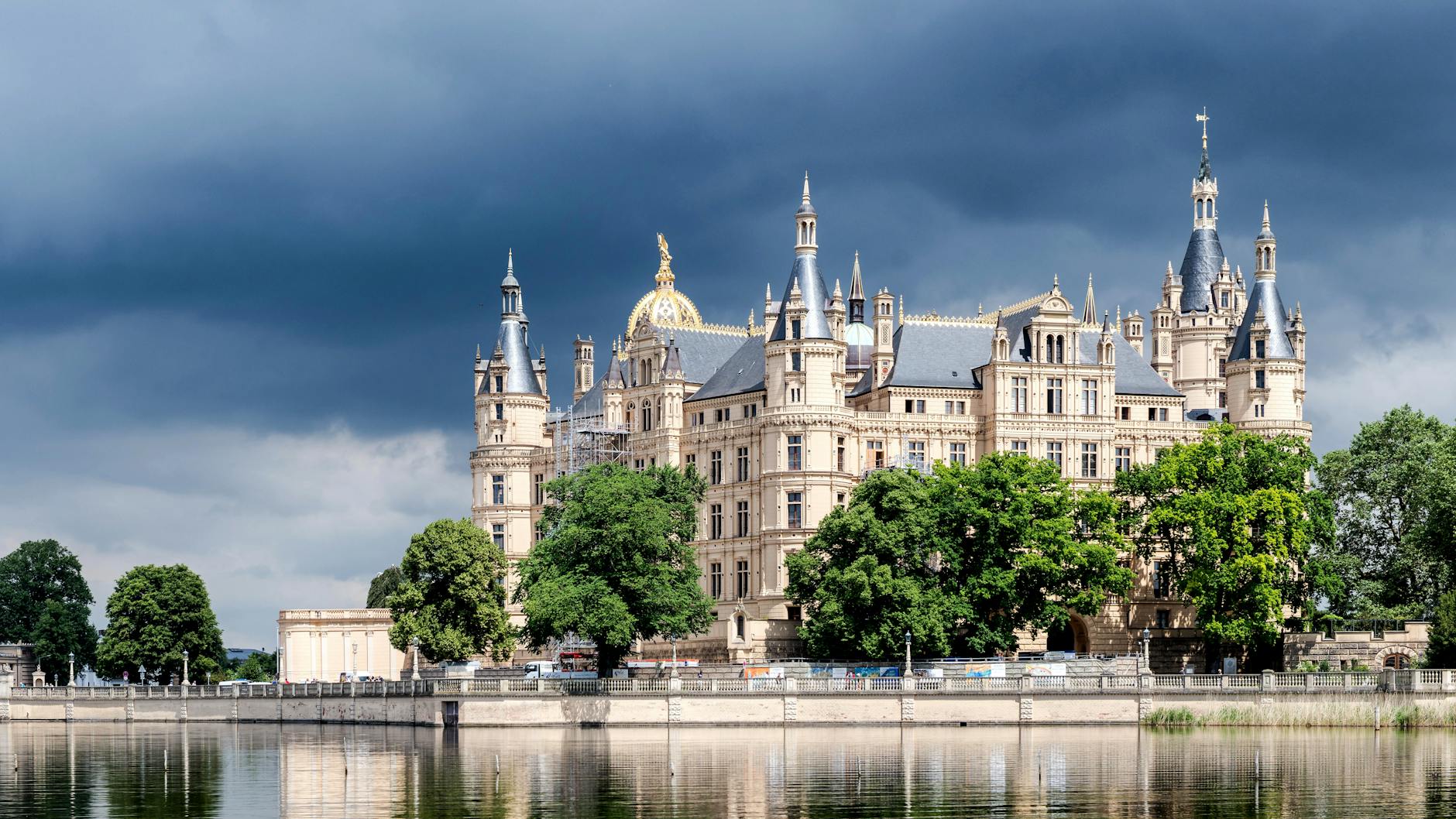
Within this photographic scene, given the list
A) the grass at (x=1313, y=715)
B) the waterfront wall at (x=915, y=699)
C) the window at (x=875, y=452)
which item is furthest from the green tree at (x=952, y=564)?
the grass at (x=1313, y=715)

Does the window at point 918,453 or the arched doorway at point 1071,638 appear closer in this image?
the arched doorway at point 1071,638

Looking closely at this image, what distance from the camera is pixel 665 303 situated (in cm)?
13562

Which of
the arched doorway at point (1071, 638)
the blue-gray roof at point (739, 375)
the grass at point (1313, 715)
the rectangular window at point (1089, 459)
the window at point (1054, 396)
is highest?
the blue-gray roof at point (739, 375)

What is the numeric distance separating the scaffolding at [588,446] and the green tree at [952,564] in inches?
930

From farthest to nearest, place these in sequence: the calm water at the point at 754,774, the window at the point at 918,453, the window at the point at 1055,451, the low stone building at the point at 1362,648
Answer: the window at the point at 1055,451, the window at the point at 918,453, the low stone building at the point at 1362,648, the calm water at the point at 754,774

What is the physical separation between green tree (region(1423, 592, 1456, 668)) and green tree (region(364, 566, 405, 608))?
8003cm

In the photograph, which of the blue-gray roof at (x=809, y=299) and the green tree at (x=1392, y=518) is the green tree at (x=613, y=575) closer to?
the blue-gray roof at (x=809, y=299)

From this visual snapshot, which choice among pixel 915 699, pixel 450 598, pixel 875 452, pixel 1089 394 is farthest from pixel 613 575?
pixel 1089 394

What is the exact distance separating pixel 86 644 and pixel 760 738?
6867cm

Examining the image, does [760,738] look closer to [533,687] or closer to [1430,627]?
[533,687]

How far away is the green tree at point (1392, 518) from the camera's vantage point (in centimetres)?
10044

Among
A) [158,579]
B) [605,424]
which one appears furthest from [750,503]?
[158,579]

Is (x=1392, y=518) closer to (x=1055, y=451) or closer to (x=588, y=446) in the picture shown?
(x=1055, y=451)

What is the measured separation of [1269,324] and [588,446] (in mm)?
37662
